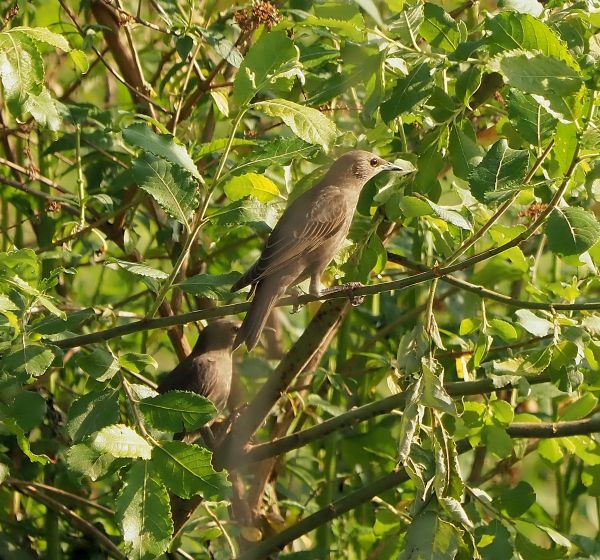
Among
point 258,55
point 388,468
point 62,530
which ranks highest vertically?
point 258,55

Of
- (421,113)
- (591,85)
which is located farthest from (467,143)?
(591,85)

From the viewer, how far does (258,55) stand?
9.77 ft

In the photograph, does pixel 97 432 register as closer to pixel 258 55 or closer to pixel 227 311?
pixel 227 311

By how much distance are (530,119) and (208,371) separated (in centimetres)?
275

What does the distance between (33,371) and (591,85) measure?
1.67 metres

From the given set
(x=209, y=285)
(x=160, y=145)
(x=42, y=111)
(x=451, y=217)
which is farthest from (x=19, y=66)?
(x=451, y=217)

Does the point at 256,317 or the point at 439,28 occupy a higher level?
the point at 439,28

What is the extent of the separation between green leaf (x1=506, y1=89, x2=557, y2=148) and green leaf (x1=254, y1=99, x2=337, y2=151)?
51 centimetres

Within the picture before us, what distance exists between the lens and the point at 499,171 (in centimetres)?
304

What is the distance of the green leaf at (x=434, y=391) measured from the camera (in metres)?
3.06

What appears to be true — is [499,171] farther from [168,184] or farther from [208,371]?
[208,371]

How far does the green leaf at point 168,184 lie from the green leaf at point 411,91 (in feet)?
2.14

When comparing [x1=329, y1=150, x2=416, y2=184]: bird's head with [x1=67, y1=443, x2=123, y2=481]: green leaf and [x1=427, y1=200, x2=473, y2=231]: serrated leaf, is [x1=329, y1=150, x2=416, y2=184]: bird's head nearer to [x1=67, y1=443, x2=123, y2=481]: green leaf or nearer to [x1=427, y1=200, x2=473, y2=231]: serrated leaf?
[x1=427, y1=200, x2=473, y2=231]: serrated leaf

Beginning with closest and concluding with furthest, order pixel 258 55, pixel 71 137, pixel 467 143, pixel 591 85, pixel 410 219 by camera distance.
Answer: pixel 591 85, pixel 258 55, pixel 467 143, pixel 410 219, pixel 71 137
